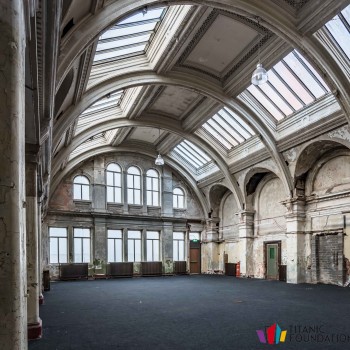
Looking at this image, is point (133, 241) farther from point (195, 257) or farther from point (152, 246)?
point (195, 257)

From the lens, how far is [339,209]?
14555mm

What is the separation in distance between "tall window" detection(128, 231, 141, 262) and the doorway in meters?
3.93

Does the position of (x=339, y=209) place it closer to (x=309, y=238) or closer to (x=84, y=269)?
(x=309, y=238)

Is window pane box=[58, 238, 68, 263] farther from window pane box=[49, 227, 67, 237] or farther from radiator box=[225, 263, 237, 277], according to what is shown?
radiator box=[225, 263, 237, 277]

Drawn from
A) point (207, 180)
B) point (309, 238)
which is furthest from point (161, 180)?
point (309, 238)

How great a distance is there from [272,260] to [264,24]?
41.9ft

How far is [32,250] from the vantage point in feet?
21.2

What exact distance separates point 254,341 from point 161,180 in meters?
17.9

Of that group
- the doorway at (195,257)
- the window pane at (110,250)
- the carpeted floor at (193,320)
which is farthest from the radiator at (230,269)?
the carpeted floor at (193,320)

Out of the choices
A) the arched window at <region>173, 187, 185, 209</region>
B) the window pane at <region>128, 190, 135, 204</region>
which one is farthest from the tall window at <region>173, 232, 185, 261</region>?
the window pane at <region>128, 190, 135, 204</region>

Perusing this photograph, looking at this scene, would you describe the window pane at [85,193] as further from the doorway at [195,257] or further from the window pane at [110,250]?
the doorway at [195,257]

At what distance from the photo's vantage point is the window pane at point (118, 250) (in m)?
21.6

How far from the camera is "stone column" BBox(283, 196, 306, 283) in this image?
15844mm

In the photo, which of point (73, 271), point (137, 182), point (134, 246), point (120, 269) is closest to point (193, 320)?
point (73, 271)
